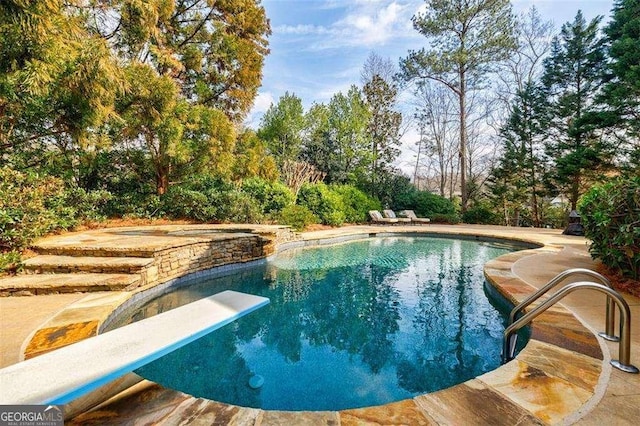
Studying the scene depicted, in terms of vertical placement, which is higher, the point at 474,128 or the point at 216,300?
the point at 474,128

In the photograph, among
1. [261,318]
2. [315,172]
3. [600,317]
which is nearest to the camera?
[600,317]

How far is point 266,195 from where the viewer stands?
1093 cm

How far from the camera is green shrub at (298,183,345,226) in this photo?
12266 millimetres

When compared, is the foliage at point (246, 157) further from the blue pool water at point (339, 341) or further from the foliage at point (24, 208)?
the blue pool water at point (339, 341)

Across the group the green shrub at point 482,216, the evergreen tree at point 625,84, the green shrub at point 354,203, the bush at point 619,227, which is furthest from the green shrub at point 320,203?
the evergreen tree at point 625,84

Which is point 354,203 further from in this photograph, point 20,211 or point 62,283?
point 62,283

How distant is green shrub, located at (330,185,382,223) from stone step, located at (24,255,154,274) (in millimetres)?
10085

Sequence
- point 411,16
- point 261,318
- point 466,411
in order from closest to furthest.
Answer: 1. point 466,411
2. point 261,318
3. point 411,16

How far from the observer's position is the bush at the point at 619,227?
360 centimetres

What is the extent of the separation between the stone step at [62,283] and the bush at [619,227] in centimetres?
620

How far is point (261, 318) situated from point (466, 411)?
261 cm

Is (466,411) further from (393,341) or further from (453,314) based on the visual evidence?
(453,314)

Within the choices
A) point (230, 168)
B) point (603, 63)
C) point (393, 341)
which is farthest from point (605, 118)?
point (230, 168)

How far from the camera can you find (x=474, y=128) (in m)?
19.8
